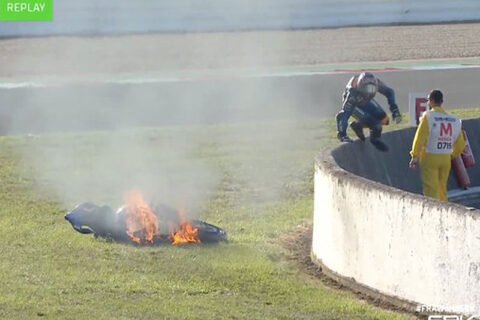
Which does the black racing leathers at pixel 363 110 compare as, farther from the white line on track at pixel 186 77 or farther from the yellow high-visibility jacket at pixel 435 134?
the white line on track at pixel 186 77

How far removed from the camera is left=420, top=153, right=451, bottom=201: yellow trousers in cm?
1186

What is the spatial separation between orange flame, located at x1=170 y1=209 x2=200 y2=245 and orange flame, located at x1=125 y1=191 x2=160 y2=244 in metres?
0.18

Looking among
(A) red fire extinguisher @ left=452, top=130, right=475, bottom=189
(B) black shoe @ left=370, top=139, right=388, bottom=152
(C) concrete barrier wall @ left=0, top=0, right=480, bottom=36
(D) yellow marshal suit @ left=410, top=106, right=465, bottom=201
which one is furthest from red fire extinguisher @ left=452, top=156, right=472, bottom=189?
(C) concrete barrier wall @ left=0, top=0, right=480, bottom=36

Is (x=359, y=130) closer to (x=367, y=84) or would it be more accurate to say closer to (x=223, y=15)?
(x=367, y=84)

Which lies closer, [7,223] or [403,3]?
[7,223]

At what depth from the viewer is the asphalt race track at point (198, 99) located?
805 inches

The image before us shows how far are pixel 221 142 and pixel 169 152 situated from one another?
121cm

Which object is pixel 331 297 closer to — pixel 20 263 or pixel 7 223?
pixel 20 263

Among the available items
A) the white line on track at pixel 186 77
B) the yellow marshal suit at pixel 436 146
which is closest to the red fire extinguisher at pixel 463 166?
the yellow marshal suit at pixel 436 146

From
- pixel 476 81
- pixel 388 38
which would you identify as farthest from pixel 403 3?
pixel 476 81

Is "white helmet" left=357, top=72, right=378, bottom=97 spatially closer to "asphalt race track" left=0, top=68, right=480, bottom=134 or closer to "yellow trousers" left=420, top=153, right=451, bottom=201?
"yellow trousers" left=420, top=153, right=451, bottom=201

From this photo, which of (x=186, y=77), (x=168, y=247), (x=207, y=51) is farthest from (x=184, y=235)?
(x=207, y=51)

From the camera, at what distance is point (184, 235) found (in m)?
11.3

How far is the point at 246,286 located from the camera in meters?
9.68
